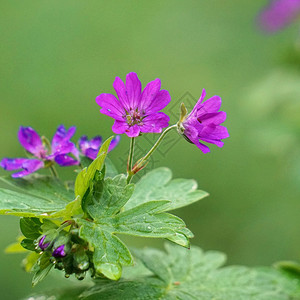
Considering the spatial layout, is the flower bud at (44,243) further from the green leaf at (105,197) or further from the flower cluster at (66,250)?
the green leaf at (105,197)

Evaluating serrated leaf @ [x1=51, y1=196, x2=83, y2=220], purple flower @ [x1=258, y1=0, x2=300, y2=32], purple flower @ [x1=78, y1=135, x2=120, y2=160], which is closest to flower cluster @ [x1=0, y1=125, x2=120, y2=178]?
purple flower @ [x1=78, y1=135, x2=120, y2=160]

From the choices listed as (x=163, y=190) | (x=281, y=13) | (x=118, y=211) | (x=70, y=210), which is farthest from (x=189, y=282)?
(x=281, y=13)

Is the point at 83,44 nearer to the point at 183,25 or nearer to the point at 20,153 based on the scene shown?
the point at 183,25

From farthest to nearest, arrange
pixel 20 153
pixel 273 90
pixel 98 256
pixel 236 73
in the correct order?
pixel 236 73
pixel 20 153
pixel 273 90
pixel 98 256

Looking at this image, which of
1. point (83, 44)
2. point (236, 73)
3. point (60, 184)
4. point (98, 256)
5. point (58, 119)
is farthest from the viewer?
point (83, 44)

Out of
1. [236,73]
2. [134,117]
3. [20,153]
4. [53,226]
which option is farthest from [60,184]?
[236,73]

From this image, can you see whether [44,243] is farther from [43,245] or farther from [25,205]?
[25,205]
